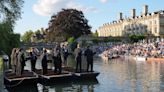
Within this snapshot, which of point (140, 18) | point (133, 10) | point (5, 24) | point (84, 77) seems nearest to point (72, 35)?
point (140, 18)

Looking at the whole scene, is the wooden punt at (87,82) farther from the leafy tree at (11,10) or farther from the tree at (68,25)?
the tree at (68,25)

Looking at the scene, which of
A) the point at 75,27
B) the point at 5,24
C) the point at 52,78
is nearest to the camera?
the point at 52,78

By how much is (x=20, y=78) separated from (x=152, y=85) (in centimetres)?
829

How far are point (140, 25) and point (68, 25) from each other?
38164 millimetres

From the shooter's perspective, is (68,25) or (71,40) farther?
(68,25)

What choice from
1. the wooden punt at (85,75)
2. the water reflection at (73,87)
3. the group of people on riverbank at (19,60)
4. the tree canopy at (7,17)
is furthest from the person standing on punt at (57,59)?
the tree canopy at (7,17)

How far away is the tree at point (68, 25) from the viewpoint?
375 ft

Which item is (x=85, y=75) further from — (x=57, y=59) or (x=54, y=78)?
(x=54, y=78)

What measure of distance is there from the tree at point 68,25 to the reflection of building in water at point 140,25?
25762 millimetres

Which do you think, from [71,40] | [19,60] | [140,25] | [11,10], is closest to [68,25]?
[71,40]

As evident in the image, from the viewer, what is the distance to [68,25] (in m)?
114

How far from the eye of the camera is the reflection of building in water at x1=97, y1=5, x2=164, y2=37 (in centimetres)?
13212

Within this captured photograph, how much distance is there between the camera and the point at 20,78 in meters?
26.5

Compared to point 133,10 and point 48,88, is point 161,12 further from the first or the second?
point 48,88
